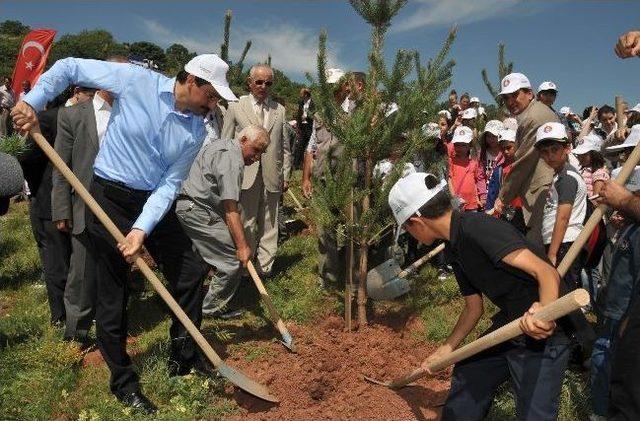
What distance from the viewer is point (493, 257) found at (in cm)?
226

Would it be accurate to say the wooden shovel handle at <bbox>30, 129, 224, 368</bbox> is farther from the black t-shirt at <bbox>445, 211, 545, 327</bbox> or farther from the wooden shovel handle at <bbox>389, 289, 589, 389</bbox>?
the black t-shirt at <bbox>445, 211, 545, 327</bbox>

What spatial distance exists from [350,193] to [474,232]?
193 centimetres

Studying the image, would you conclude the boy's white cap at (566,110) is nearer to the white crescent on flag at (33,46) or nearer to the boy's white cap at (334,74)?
the boy's white cap at (334,74)

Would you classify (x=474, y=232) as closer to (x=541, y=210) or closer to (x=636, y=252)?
(x=636, y=252)

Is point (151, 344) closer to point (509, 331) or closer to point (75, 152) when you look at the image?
point (75, 152)

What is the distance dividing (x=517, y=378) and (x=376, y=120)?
2.31 meters

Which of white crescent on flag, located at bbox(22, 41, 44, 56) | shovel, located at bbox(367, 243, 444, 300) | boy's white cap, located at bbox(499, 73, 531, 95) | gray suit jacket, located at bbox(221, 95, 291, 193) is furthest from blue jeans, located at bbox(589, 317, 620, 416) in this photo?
white crescent on flag, located at bbox(22, 41, 44, 56)

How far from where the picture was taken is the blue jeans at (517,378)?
2.40 m

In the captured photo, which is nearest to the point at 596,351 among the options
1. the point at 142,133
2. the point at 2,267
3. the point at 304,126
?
the point at 142,133

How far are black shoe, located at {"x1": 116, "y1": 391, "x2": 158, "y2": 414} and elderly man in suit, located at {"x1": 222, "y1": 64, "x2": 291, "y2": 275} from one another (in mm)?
2394

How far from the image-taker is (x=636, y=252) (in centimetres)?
279

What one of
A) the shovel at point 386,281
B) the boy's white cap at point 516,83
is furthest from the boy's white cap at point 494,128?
the shovel at point 386,281

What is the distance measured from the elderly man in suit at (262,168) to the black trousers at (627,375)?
12.8 feet

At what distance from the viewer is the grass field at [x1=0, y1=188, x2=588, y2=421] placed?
3375mm
